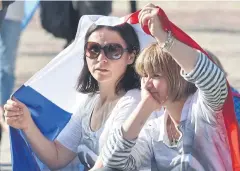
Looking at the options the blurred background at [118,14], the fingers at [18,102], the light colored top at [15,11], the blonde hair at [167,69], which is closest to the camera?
the blonde hair at [167,69]

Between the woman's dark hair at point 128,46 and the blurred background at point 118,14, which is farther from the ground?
the woman's dark hair at point 128,46

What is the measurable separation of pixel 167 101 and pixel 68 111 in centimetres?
77

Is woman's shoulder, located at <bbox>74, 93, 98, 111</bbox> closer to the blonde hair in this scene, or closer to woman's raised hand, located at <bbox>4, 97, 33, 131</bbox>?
woman's raised hand, located at <bbox>4, 97, 33, 131</bbox>

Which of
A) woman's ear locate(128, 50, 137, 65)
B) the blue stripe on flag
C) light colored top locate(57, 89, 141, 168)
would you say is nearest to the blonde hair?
light colored top locate(57, 89, 141, 168)

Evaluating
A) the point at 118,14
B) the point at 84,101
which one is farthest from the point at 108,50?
the point at 118,14

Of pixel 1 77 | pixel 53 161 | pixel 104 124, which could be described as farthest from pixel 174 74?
pixel 1 77

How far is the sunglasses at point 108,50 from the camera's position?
392 cm

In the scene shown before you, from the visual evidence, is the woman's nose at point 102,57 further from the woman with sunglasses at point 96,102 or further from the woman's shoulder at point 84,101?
the woman's shoulder at point 84,101

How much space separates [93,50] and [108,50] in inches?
2.6

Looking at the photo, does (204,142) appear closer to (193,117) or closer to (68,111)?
(193,117)

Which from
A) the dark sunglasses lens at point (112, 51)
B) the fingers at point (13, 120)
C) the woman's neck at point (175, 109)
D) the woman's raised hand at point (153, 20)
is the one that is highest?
the woman's raised hand at point (153, 20)

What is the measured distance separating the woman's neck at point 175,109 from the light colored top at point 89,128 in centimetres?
23

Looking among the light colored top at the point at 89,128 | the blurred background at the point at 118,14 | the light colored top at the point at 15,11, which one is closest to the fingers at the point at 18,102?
the light colored top at the point at 89,128

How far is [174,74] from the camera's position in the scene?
3.52m
